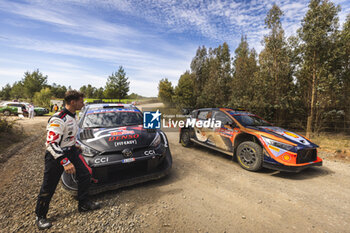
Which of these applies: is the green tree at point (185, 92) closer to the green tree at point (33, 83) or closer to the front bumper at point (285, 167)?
the front bumper at point (285, 167)

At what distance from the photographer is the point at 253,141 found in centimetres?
421

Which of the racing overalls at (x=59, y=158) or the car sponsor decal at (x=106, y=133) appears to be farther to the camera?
the car sponsor decal at (x=106, y=133)

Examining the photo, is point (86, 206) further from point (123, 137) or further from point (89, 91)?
point (89, 91)

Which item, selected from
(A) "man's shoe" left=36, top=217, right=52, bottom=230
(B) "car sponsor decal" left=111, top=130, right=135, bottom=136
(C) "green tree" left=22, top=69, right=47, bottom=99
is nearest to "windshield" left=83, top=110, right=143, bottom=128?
(B) "car sponsor decal" left=111, top=130, right=135, bottom=136

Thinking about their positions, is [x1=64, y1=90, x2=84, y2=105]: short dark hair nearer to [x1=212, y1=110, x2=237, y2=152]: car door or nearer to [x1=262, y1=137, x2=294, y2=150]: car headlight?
[x1=212, y1=110, x2=237, y2=152]: car door

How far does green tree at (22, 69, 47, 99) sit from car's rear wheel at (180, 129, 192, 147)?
50.8 metres

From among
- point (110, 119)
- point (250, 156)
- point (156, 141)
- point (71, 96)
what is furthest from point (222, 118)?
point (71, 96)

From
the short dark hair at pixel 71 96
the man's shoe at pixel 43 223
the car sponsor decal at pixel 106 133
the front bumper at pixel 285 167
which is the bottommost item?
the man's shoe at pixel 43 223

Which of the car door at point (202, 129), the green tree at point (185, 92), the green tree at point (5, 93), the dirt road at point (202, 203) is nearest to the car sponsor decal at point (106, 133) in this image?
the dirt road at point (202, 203)

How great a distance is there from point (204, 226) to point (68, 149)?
2.14 m

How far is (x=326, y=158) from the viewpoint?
5.29 meters

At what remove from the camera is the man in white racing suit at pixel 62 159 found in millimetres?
2002

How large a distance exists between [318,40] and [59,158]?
11465mm

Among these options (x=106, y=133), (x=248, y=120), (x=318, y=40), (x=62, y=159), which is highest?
(x=318, y=40)
